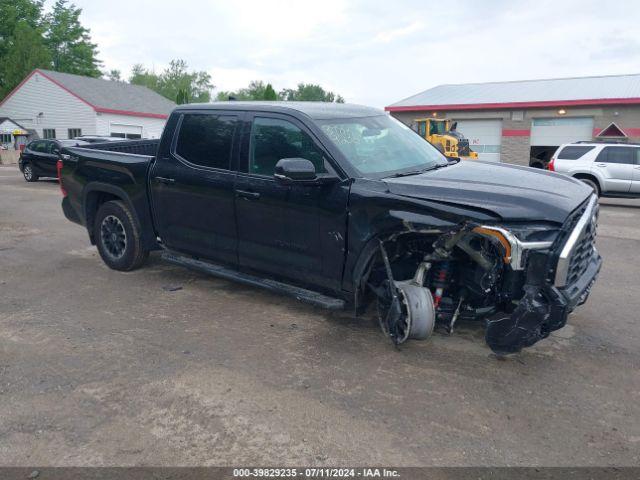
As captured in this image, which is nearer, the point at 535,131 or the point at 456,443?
the point at 456,443

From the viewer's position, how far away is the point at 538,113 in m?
27.3

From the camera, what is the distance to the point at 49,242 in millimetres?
8422

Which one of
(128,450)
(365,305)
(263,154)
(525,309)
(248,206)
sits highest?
(263,154)

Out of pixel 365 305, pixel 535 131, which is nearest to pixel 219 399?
pixel 365 305

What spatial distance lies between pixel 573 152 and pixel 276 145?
13384mm

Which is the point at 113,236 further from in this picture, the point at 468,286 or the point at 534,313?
the point at 534,313

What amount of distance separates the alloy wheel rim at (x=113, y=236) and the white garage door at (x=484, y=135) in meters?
25.3

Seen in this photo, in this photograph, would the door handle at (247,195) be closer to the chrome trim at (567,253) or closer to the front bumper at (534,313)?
the front bumper at (534,313)

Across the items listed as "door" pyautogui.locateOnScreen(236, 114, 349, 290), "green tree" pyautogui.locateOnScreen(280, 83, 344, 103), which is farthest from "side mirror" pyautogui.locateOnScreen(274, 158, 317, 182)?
"green tree" pyautogui.locateOnScreen(280, 83, 344, 103)

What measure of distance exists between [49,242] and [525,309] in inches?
295

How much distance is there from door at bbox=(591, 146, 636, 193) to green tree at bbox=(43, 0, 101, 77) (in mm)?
55590

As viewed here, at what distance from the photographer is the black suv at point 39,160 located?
57.8ft

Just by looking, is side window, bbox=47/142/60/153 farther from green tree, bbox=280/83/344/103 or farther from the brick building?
green tree, bbox=280/83/344/103

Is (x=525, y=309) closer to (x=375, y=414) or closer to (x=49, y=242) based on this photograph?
(x=375, y=414)
